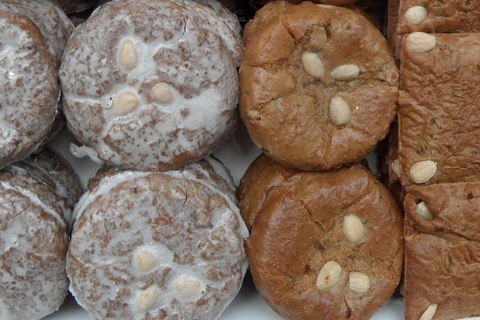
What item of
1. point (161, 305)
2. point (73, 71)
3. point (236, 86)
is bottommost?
point (161, 305)

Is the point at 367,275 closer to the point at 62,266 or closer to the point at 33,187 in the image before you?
the point at 62,266

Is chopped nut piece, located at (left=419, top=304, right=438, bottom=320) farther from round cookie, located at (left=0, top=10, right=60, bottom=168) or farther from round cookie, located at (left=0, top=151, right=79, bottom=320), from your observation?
round cookie, located at (left=0, top=10, right=60, bottom=168)

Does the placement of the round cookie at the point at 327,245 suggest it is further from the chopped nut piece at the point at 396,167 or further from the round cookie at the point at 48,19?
the round cookie at the point at 48,19

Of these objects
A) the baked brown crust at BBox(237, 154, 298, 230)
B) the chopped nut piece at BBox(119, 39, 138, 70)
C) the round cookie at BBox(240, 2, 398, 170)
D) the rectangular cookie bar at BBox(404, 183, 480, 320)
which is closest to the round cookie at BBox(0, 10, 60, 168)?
the chopped nut piece at BBox(119, 39, 138, 70)

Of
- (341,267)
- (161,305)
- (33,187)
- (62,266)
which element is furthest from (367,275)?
(33,187)

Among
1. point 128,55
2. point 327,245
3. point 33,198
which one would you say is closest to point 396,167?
point 327,245

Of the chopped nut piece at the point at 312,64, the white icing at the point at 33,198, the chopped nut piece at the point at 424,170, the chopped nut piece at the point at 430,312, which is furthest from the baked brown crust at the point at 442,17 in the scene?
the white icing at the point at 33,198
